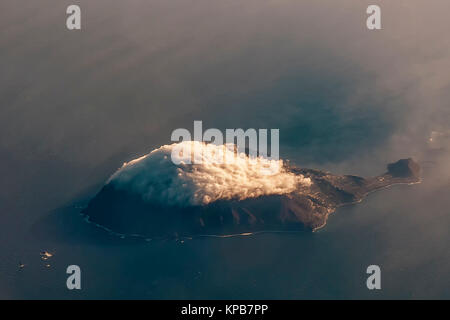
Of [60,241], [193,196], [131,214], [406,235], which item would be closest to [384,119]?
[406,235]

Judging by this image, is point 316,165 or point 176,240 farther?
point 316,165

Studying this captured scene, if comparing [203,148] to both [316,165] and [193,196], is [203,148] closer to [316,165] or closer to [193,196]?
[193,196]

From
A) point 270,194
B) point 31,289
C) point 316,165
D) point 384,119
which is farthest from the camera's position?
point 384,119

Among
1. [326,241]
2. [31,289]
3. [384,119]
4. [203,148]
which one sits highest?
[384,119]

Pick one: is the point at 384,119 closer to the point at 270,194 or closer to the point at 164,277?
the point at 270,194

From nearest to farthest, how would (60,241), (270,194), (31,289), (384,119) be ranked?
(31,289), (60,241), (270,194), (384,119)

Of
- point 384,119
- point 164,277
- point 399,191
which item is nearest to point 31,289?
point 164,277

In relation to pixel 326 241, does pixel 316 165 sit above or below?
above
